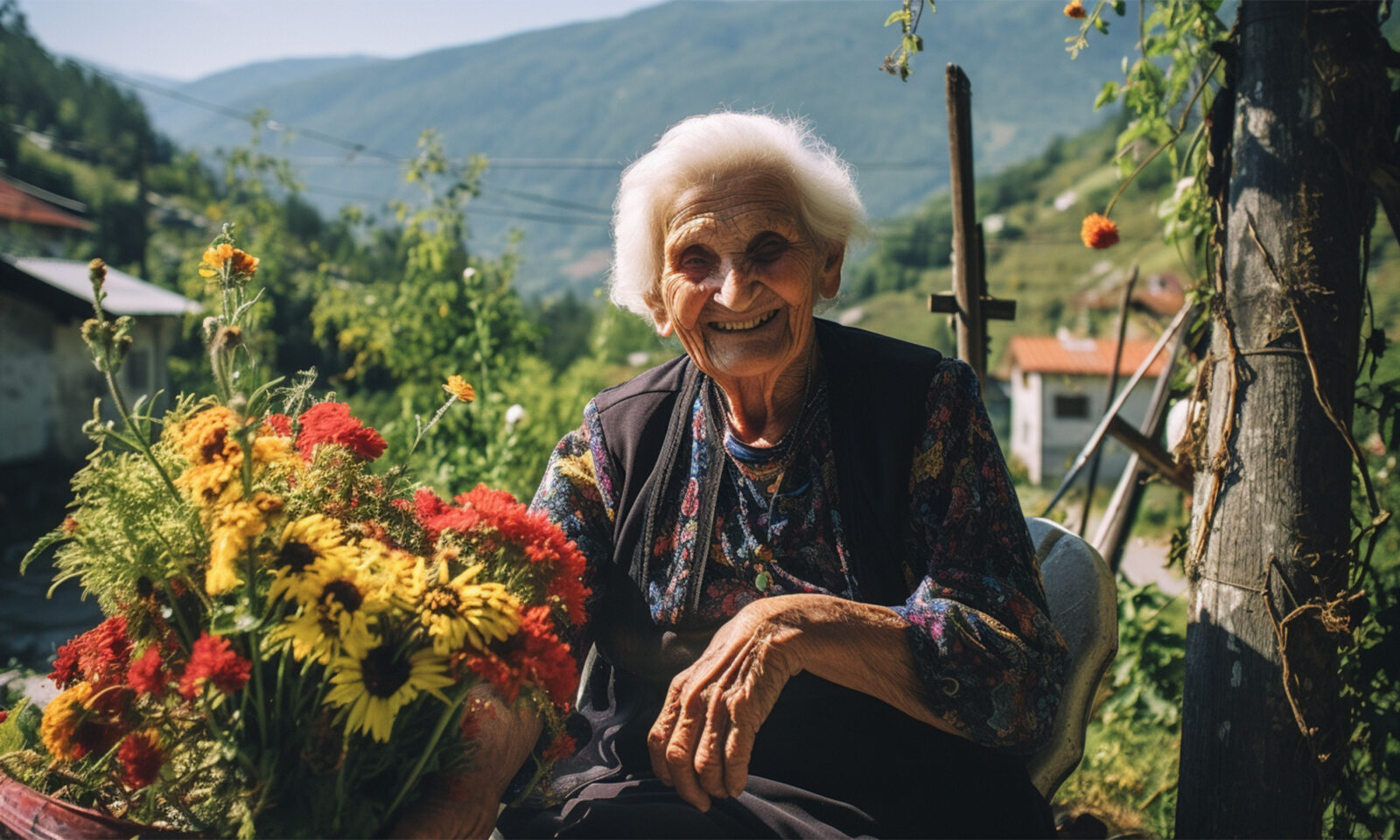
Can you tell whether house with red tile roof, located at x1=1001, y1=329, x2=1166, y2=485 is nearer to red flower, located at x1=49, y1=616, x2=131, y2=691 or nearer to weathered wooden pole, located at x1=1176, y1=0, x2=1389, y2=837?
weathered wooden pole, located at x1=1176, y1=0, x2=1389, y2=837

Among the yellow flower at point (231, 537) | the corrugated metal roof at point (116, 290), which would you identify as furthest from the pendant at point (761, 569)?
the corrugated metal roof at point (116, 290)

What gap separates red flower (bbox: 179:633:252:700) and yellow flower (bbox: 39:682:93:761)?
0.31 metres

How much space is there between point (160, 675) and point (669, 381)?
1291 mm

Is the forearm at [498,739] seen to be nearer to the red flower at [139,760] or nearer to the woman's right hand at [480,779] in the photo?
the woman's right hand at [480,779]

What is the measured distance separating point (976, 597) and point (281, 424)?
3.95 feet

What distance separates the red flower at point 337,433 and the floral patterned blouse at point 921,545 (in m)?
0.69

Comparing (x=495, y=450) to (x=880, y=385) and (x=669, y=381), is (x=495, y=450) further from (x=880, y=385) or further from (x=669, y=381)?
(x=880, y=385)

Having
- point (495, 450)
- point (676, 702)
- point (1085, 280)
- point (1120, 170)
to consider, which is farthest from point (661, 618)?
point (1085, 280)

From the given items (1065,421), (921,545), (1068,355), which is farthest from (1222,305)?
(1065,421)

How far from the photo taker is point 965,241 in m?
3.12

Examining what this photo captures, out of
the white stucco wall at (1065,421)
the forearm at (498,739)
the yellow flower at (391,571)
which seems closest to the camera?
the yellow flower at (391,571)

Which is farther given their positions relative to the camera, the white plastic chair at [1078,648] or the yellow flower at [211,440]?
the white plastic chair at [1078,648]

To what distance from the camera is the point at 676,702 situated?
169 centimetres

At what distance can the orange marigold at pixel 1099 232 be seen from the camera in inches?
118
